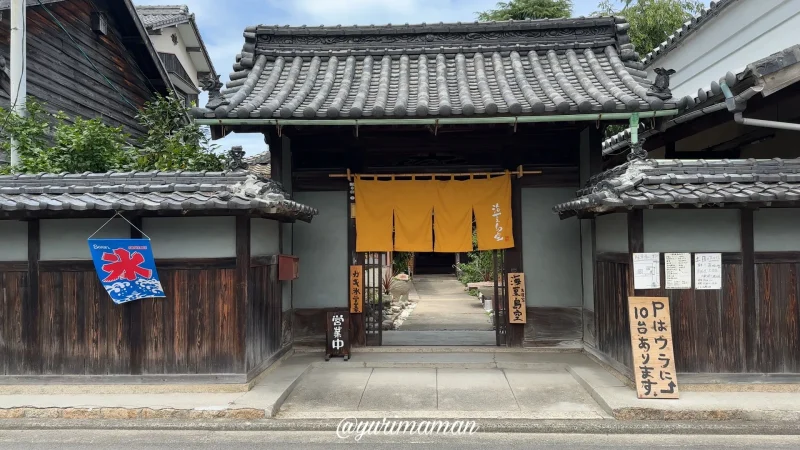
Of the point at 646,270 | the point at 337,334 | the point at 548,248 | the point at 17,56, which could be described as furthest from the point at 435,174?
the point at 17,56

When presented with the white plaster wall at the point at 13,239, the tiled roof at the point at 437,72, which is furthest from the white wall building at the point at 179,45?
the white plaster wall at the point at 13,239

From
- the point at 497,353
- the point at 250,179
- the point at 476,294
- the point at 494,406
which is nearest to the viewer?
the point at 494,406

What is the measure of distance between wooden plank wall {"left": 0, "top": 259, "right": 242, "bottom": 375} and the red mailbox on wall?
4.56 feet

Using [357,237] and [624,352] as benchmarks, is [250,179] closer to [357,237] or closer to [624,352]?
[357,237]

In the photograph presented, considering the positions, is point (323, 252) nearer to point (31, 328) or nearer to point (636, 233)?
point (31, 328)

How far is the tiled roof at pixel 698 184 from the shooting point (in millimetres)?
5934

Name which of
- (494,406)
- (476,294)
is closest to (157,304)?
(494,406)

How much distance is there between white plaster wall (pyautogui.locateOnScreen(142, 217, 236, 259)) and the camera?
7.04 m

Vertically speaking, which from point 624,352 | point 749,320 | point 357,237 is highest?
point 357,237

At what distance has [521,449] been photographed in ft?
17.8

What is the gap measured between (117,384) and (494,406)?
16.9 feet

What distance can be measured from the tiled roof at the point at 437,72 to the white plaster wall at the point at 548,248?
200 centimetres

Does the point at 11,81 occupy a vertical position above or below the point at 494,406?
above

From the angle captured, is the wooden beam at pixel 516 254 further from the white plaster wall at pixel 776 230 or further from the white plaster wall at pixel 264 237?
the white plaster wall at pixel 264 237
